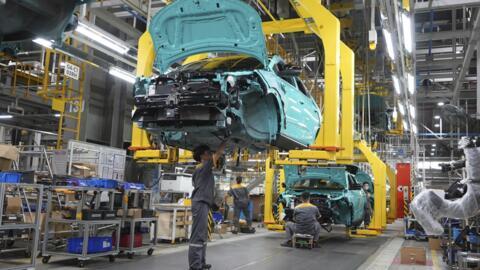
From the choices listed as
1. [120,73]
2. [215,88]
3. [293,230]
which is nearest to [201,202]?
[215,88]

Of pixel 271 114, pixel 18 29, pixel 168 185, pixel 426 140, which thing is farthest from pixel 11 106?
pixel 426 140

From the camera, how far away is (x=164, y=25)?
5.47m

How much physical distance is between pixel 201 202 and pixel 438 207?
2.89 meters

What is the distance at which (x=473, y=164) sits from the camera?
5.04 metres

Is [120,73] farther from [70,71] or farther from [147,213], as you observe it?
[147,213]

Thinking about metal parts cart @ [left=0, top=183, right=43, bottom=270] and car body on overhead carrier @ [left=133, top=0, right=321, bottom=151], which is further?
metal parts cart @ [left=0, top=183, right=43, bottom=270]

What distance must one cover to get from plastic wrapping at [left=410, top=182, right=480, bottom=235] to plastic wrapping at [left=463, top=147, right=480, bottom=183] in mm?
83

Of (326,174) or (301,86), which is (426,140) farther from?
(301,86)

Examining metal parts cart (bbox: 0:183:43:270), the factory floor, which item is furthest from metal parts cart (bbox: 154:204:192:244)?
metal parts cart (bbox: 0:183:43:270)

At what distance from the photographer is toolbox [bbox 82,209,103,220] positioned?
6.79 m

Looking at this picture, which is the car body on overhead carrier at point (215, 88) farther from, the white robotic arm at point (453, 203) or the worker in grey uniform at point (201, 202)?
the white robotic arm at point (453, 203)

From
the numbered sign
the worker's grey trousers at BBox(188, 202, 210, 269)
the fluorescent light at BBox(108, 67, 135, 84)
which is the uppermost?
the fluorescent light at BBox(108, 67, 135, 84)

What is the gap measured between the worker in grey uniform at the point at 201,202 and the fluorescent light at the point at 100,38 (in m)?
3.60

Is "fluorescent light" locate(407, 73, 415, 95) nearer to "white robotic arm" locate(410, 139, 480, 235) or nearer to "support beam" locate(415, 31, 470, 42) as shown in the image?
"support beam" locate(415, 31, 470, 42)
